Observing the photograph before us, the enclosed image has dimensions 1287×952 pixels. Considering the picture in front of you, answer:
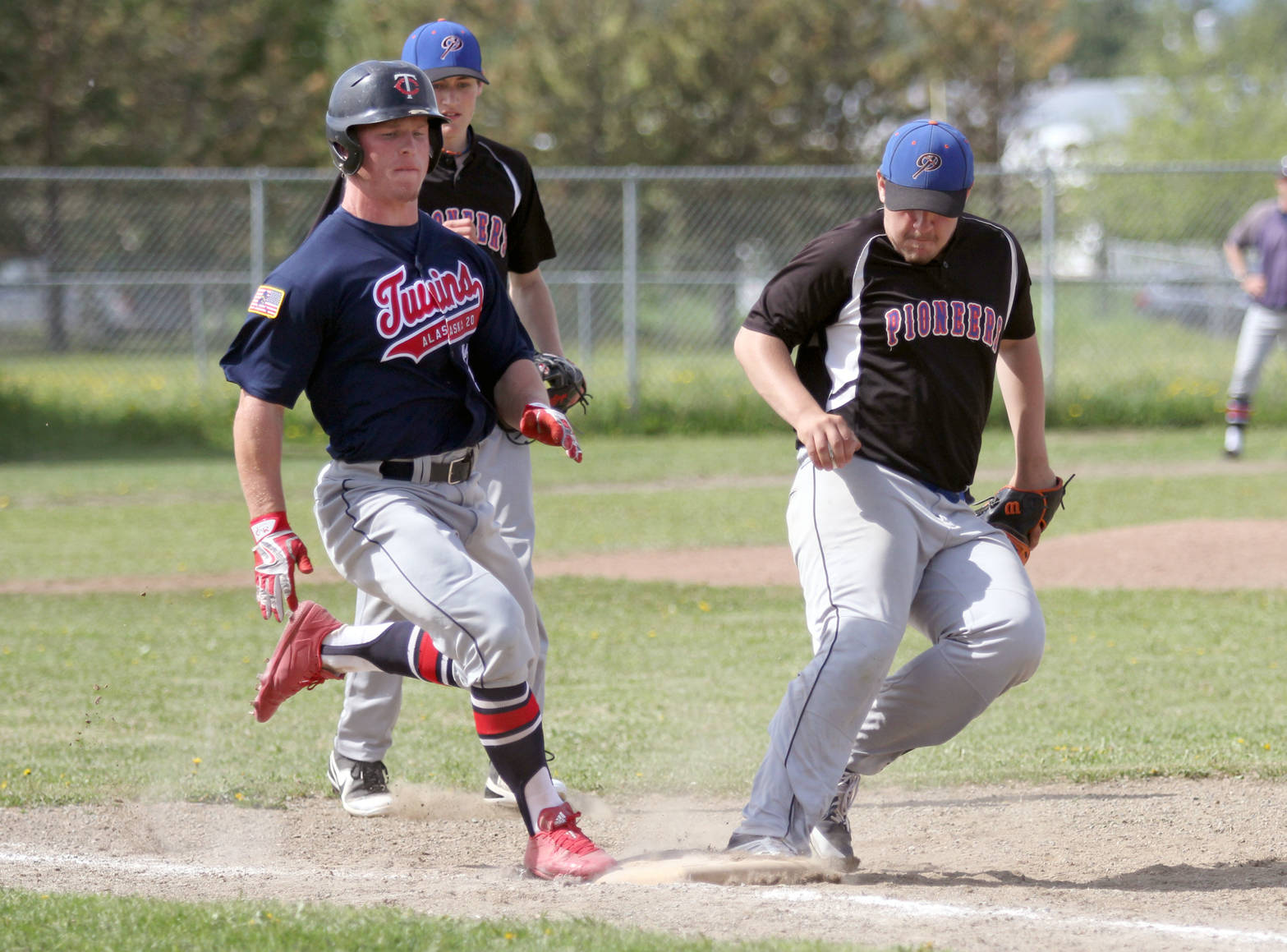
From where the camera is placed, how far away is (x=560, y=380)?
4.70 meters

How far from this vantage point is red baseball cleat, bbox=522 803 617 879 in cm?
395

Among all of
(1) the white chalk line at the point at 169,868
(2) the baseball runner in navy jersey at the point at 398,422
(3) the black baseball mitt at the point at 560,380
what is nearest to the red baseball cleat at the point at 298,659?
(2) the baseball runner in navy jersey at the point at 398,422

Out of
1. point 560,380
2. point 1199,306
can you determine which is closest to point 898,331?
point 560,380

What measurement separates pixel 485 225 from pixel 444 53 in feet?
1.87

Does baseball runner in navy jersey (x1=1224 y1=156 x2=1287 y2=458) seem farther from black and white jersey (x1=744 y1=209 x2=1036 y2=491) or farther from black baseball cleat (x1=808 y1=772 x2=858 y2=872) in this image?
black baseball cleat (x1=808 y1=772 x2=858 y2=872)

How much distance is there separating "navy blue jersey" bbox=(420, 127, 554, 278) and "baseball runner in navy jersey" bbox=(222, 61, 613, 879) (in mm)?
885

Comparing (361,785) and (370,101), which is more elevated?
(370,101)

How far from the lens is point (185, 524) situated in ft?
37.2

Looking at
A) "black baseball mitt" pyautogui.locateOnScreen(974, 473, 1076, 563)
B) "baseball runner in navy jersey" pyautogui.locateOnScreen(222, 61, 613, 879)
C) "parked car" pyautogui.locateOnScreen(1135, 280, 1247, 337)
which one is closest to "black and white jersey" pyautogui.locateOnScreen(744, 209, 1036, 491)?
"black baseball mitt" pyautogui.locateOnScreen(974, 473, 1076, 563)

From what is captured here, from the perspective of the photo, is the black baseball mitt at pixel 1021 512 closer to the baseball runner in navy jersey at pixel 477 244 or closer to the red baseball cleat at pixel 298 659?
the baseball runner in navy jersey at pixel 477 244

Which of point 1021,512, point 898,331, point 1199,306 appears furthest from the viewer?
point 1199,306

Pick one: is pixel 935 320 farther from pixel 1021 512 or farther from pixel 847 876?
pixel 847 876

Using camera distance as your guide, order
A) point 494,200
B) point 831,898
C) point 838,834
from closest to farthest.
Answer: point 831,898
point 838,834
point 494,200

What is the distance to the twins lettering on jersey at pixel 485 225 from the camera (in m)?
5.11
